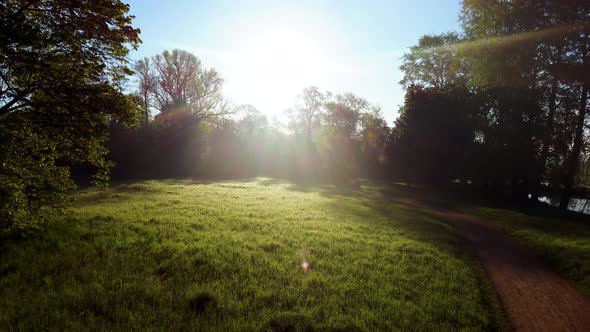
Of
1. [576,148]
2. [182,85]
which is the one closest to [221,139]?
[182,85]

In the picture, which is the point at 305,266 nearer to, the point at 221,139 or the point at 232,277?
the point at 232,277

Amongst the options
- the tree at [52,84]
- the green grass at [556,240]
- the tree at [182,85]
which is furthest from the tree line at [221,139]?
the tree at [52,84]

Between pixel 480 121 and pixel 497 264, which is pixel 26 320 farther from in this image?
pixel 480 121

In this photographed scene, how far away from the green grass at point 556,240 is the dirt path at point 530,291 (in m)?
0.49

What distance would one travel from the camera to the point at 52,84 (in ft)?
24.8

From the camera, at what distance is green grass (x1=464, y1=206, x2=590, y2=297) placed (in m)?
10.5

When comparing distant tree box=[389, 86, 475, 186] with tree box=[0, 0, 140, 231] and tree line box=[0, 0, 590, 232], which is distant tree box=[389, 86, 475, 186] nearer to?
tree line box=[0, 0, 590, 232]

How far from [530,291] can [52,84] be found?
14.8 m

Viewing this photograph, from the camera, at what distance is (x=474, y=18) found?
27.2m

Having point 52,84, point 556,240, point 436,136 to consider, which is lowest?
point 556,240

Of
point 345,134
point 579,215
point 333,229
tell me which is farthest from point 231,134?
point 579,215

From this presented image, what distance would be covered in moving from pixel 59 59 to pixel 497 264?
52.0 ft

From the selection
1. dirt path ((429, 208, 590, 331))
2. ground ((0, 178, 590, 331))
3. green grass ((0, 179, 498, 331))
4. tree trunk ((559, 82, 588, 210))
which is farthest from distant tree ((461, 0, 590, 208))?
green grass ((0, 179, 498, 331))

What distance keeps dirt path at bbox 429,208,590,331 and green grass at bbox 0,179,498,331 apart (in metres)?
0.74
